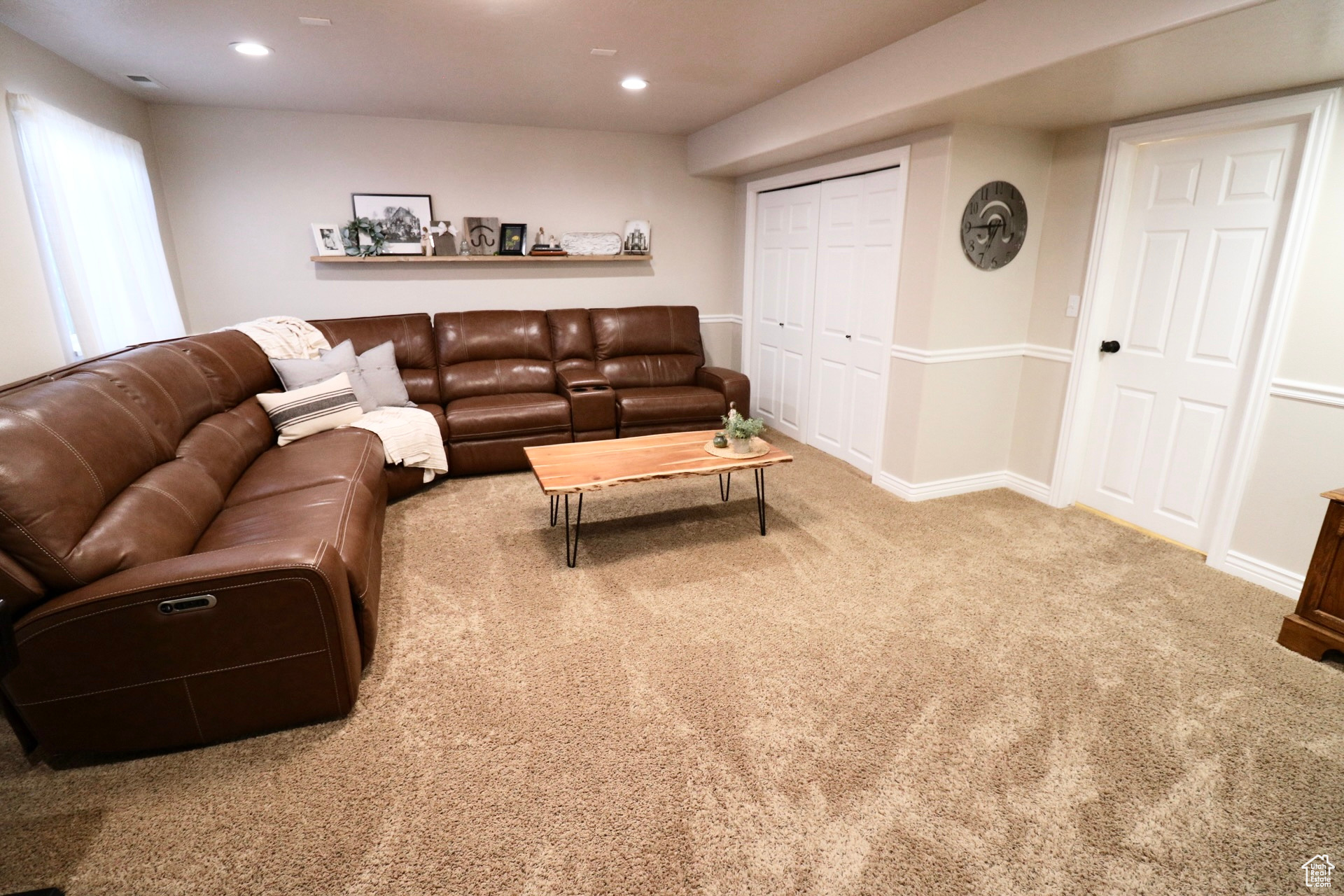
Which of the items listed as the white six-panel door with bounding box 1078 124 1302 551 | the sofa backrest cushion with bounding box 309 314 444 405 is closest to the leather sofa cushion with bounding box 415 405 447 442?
the sofa backrest cushion with bounding box 309 314 444 405

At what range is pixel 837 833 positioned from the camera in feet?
5.18

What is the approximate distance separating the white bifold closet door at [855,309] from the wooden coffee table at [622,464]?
4.05ft

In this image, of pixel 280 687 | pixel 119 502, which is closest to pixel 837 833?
pixel 280 687

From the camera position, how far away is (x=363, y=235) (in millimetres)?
4520

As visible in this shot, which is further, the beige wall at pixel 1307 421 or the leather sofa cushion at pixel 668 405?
the leather sofa cushion at pixel 668 405

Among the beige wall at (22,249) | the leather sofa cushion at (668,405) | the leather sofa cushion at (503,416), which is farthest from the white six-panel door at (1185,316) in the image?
the beige wall at (22,249)

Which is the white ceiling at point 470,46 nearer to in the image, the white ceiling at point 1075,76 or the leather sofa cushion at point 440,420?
the white ceiling at point 1075,76

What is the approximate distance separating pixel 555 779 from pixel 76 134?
372 centimetres

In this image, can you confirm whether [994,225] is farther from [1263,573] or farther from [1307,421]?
[1263,573]

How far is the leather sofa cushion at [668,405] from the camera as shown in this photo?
4438mm

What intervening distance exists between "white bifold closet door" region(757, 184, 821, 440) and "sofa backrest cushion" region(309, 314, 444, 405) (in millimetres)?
2301

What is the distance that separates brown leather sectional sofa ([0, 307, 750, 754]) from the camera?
165 centimetres

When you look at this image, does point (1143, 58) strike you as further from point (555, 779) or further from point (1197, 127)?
point (555, 779)

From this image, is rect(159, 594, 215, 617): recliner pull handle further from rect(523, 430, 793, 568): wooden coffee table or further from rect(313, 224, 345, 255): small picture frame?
rect(313, 224, 345, 255): small picture frame
